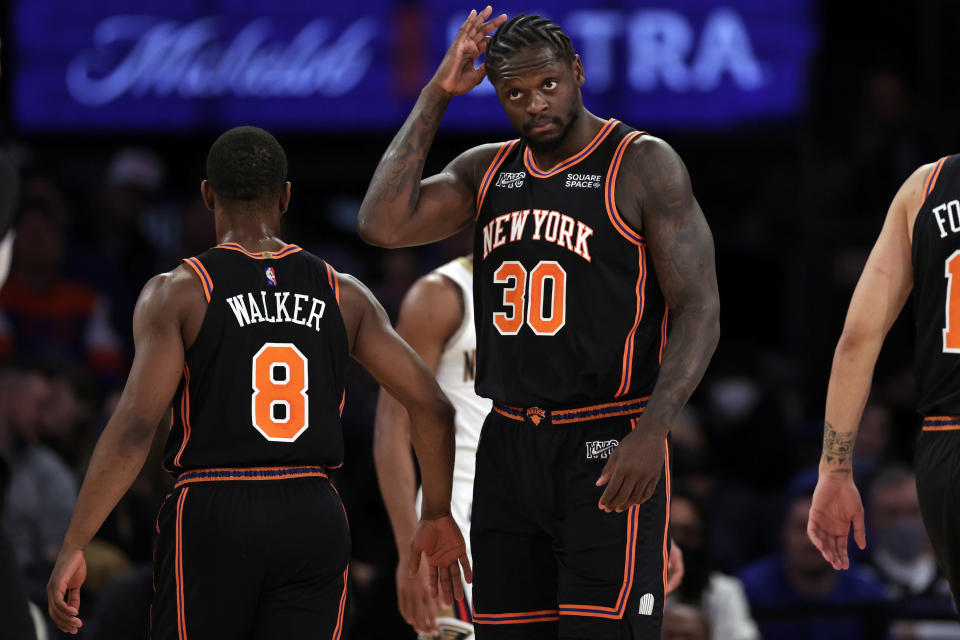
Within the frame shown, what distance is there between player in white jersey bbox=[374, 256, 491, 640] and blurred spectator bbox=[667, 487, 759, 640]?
1.59 m

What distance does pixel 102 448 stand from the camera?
4.28 m

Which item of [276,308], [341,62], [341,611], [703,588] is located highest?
[341,62]

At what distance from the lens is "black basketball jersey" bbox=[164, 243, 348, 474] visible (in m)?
4.29

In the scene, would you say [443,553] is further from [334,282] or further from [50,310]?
[50,310]

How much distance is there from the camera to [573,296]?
436cm

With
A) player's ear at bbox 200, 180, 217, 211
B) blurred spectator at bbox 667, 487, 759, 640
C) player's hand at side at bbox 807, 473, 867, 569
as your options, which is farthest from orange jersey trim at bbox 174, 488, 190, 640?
blurred spectator at bbox 667, 487, 759, 640

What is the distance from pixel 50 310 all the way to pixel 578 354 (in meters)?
6.17

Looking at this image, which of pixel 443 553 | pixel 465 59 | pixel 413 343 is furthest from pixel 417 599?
pixel 465 59

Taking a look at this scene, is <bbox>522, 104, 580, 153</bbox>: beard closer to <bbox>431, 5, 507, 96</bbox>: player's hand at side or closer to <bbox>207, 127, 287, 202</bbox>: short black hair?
<bbox>431, 5, 507, 96</bbox>: player's hand at side

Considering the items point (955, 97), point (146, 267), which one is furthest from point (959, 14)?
point (146, 267)

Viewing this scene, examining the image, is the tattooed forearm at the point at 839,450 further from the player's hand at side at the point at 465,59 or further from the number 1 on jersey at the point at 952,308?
the player's hand at side at the point at 465,59

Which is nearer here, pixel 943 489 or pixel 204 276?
pixel 943 489

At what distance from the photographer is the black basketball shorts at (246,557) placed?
4.23 metres

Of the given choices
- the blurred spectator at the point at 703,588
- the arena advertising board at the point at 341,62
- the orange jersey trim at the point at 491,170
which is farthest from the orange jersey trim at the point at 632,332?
the arena advertising board at the point at 341,62
